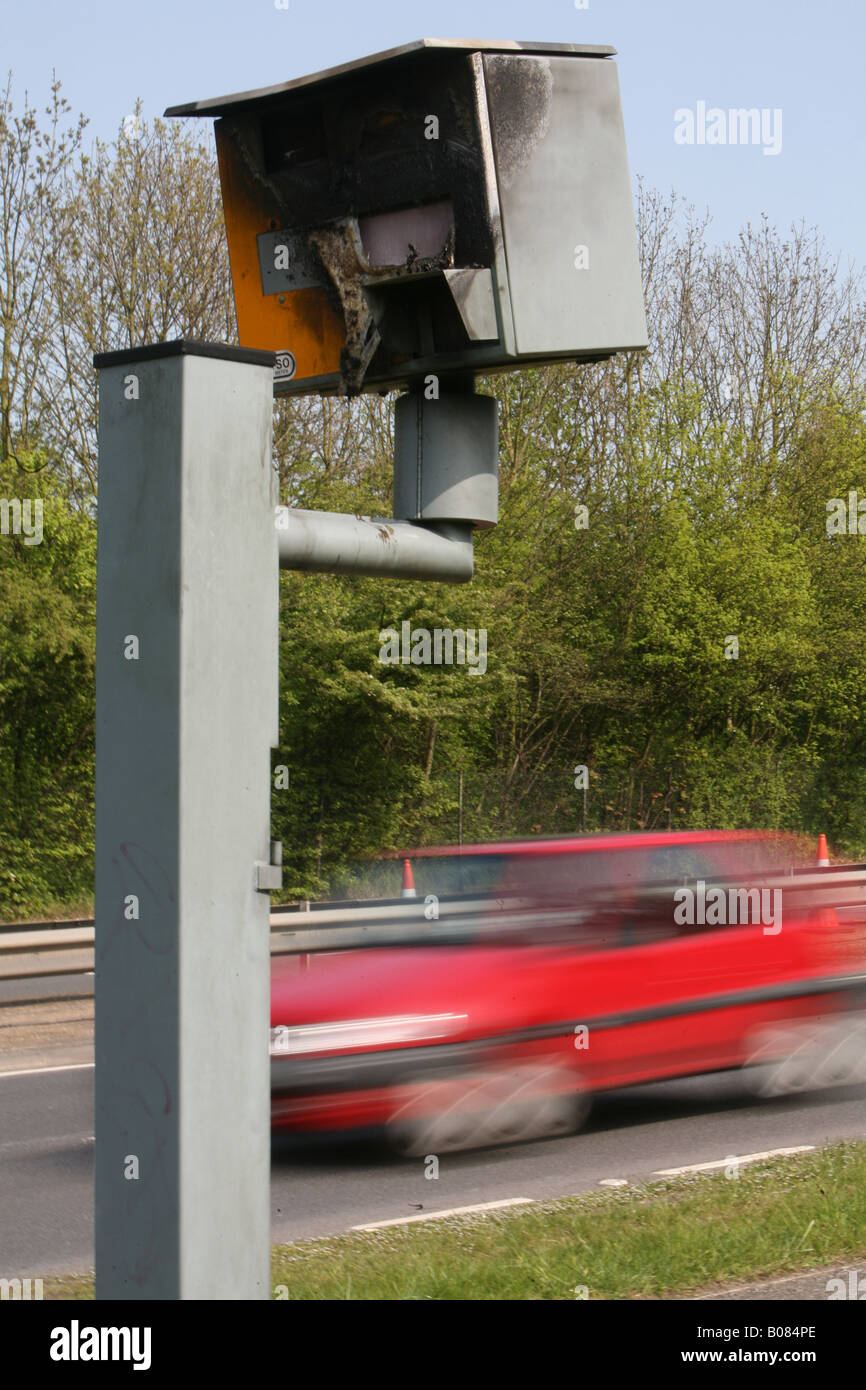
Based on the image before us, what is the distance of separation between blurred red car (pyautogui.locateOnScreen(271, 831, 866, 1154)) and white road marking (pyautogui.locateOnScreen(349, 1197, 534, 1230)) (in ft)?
2.75

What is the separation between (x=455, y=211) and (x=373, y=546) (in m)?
0.69

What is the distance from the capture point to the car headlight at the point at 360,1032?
787cm

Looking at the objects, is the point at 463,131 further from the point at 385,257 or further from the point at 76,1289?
the point at 76,1289

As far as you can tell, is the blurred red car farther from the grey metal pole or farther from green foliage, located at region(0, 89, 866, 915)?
green foliage, located at region(0, 89, 866, 915)

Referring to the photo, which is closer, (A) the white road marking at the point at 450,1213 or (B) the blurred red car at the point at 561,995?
(A) the white road marking at the point at 450,1213

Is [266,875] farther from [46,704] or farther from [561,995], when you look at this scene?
[46,704]

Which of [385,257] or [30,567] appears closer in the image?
[385,257]

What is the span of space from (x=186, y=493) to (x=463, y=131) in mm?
957

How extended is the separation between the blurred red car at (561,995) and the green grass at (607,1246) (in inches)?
42.8

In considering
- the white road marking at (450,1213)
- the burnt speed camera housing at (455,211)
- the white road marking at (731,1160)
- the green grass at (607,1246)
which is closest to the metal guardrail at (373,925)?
the white road marking at (731,1160)

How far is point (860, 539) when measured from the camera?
1359 inches

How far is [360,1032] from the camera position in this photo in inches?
312

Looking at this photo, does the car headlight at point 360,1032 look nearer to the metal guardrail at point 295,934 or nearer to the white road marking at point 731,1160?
the metal guardrail at point 295,934
